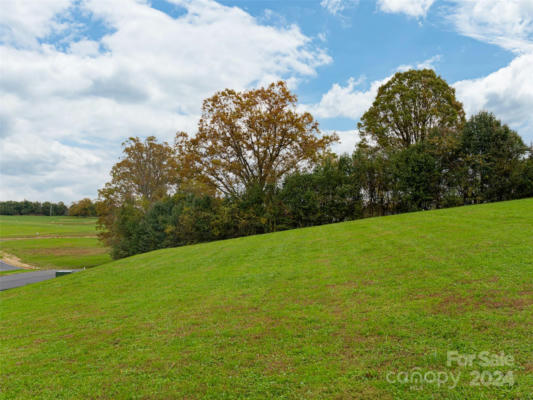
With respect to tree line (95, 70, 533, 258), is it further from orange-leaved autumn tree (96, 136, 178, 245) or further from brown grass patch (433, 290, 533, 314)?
brown grass patch (433, 290, 533, 314)

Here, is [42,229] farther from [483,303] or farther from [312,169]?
[483,303]

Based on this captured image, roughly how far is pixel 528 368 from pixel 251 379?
2711 mm

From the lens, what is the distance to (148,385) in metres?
3.21

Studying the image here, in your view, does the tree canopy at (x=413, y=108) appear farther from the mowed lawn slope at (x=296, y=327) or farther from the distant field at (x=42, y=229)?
the distant field at (x=42, y=229)

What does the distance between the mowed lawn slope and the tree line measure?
32.6ft

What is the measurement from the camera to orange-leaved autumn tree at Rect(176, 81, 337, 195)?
71.4ft

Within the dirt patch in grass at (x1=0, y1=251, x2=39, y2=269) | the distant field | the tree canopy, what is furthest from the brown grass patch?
the distant field

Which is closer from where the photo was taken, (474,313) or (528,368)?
(528,368)

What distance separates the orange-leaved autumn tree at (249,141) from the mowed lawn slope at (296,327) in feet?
48.4

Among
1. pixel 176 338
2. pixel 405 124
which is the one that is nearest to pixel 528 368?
pixel 176 338

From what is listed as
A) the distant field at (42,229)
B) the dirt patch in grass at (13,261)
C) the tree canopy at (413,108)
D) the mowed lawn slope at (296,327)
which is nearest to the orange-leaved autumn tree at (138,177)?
the dirt patch in grass at (13,261)

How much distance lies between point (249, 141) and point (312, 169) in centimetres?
528

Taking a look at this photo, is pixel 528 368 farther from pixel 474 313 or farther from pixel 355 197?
pixel 355 197

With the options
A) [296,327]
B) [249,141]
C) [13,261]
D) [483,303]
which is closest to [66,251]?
[13,261]
